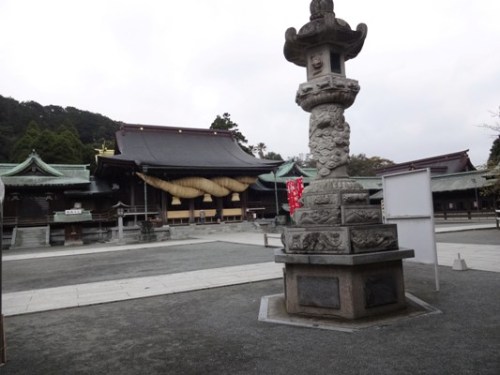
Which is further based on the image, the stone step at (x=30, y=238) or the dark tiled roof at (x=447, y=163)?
the dark tiled roof at (x=447, y=163)

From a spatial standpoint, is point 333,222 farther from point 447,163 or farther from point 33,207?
point 447,163

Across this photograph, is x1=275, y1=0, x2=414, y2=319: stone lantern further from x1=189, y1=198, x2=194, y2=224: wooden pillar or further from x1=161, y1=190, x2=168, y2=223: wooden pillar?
x1=189, y1=198, x2=194, y2=224: wooden pillar

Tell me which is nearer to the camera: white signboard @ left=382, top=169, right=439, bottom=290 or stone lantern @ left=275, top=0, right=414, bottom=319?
stone lantern @ left=275, top=0, right=414, bottom=319

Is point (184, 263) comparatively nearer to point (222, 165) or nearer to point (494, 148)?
point (222, 165)

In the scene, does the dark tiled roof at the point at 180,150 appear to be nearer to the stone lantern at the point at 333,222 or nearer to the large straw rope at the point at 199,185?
the large straw rope at the point at 199,185

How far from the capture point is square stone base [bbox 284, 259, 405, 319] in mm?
4531

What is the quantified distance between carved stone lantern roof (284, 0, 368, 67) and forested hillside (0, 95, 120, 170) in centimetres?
4556

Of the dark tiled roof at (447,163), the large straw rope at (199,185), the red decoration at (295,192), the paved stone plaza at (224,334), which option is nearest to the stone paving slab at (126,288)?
the paved stone plaza at (224,334)

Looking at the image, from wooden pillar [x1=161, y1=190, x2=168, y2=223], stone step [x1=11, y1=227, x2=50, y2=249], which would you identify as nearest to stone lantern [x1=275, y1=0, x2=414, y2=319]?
wooden pillar [x1=161, y1=190, x2=168, y2=223]

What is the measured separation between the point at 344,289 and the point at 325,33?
376cm

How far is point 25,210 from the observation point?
2847 centimetres

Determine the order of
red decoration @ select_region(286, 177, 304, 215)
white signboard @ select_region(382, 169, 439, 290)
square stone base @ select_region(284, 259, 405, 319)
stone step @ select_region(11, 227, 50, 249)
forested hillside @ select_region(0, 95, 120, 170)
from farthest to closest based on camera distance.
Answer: forested hillside @ select_region(0, 95, 120, 170) → stone step @ select_region(11, 227, 50, 249) → red decoration @ select_region(286, 177, 304, 215) → white signboard @ select_region(382, 169, 439, 290) → square stone base @ select_region(284, 259, 405, 319)

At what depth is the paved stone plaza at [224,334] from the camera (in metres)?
3.38

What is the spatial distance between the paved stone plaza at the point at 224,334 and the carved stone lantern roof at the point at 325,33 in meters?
4.18
